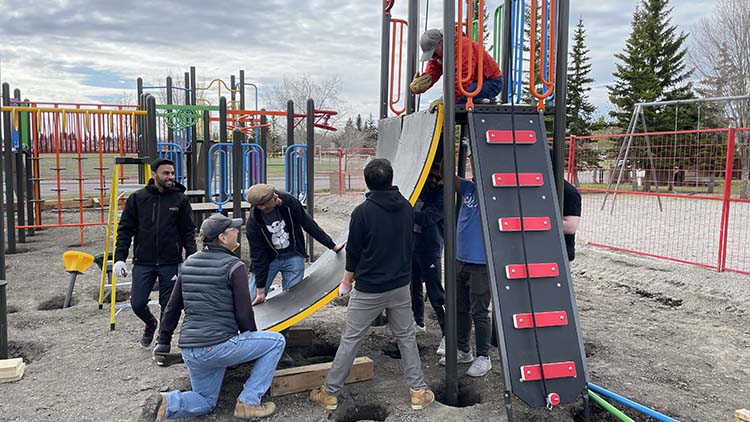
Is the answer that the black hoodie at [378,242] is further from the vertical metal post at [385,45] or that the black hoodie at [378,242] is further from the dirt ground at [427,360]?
the vertical metal post at [385,45]

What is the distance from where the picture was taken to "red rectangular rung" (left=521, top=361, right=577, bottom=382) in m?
3.59

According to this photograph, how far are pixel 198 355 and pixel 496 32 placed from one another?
3901 millimetres

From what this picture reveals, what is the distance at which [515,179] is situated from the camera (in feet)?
13.1

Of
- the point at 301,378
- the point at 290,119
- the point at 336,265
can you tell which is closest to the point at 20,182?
the point at 290,119

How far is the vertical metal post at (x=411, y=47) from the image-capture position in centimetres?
585

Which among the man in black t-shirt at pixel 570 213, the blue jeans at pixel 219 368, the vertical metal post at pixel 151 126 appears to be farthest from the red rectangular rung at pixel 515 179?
the vertical metal post at pixel 151 126

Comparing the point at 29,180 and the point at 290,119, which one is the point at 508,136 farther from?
the point at 29,180

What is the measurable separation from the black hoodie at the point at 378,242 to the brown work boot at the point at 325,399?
31.6 inches

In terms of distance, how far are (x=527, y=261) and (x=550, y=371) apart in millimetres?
719

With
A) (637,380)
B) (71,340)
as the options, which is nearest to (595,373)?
(637,380)

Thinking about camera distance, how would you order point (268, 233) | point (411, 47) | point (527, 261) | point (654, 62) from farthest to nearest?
point (654, 62)
point (411, 47)
point (268, 233)
point (527, 261)

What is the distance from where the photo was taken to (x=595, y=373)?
183 inches

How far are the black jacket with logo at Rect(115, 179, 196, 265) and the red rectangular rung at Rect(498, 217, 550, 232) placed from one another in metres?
2.81

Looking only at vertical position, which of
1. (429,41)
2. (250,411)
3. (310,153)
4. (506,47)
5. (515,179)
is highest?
(506,47)
